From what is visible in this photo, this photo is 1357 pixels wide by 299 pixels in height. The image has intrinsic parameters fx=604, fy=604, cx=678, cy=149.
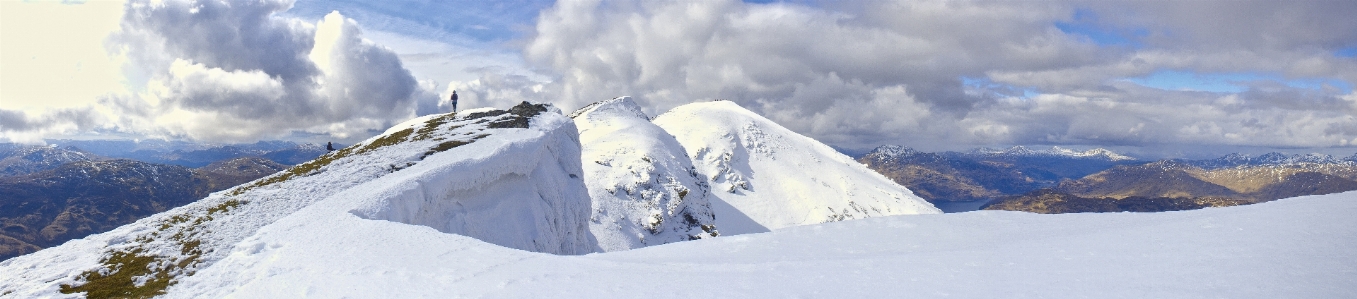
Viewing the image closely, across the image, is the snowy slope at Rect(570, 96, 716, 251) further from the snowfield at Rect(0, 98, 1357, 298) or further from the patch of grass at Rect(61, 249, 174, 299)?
the patch of grass at Rect(61, 249, 174, 299)

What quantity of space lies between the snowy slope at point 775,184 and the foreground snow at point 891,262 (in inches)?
4613

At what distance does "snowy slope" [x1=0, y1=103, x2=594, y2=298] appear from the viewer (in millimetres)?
17750

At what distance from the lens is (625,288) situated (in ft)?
40.2

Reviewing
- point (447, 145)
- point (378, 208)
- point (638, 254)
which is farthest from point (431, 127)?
point (638, 254)

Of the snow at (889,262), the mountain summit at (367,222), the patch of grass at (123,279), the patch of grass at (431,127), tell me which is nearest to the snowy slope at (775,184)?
the mountain summit at (367,222)

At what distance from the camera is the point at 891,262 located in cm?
1371

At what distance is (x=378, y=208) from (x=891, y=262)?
760 inches

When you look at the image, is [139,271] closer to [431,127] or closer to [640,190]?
[431,127]

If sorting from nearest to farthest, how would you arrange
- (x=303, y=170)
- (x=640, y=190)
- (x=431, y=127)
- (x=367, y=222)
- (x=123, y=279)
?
(x=123, y=279)
(x=367, y=222)
(x=303, y=170)
(x=431, y=127)
(x=640, y=190)

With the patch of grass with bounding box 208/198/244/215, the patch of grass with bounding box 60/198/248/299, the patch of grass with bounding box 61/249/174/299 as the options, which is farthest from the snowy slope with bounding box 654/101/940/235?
the patch of grass with bounding box 61/249/174/299

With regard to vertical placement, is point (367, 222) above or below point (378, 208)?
below

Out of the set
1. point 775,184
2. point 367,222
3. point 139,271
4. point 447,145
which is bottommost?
point 139,271

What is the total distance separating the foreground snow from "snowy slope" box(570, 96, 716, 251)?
213 ft

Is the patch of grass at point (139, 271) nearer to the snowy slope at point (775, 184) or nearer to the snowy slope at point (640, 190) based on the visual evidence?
the snowy slope at point (640, 190)
